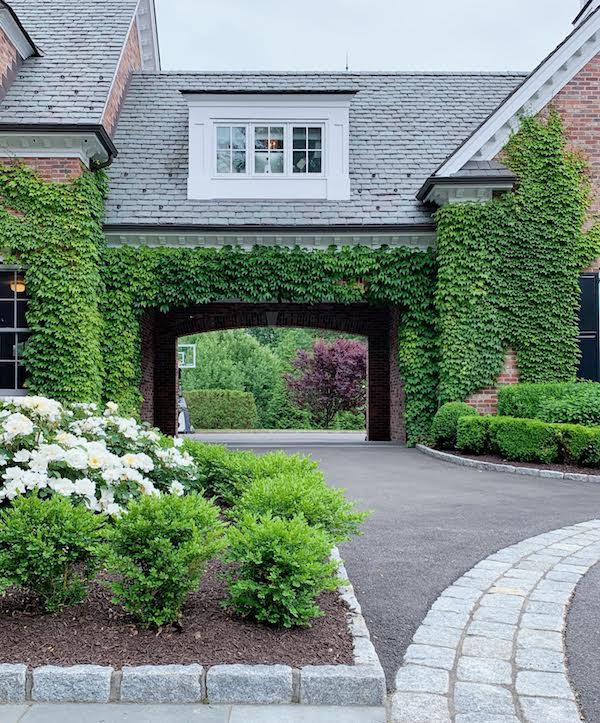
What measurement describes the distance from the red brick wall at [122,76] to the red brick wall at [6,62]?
5.71 ft

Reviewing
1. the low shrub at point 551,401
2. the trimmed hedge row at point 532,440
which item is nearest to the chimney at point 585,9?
the low shrub at point 551,401

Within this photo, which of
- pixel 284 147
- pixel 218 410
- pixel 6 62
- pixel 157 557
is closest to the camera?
pixel 157 557

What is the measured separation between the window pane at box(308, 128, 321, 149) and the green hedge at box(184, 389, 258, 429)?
15735 mm

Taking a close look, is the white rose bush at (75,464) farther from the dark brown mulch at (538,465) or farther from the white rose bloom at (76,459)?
the dark brown mulch at (538,465)

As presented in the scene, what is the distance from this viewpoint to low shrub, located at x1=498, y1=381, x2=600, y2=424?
10.2 metres

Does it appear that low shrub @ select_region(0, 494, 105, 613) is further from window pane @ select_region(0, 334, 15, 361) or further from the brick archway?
the brick archway

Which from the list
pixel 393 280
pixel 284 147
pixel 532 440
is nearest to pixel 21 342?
pixel 284 147

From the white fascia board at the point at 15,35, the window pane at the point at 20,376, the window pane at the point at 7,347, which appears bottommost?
the window pane at the point at 20,376

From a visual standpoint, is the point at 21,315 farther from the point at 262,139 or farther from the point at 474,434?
the point at 474,434

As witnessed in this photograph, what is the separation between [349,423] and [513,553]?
2390cm

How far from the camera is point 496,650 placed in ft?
10.7

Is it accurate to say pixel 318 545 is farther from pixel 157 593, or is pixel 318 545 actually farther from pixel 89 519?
pixel 89 519

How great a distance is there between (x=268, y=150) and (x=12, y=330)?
5970mm

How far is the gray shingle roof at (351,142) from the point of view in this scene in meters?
13.2
